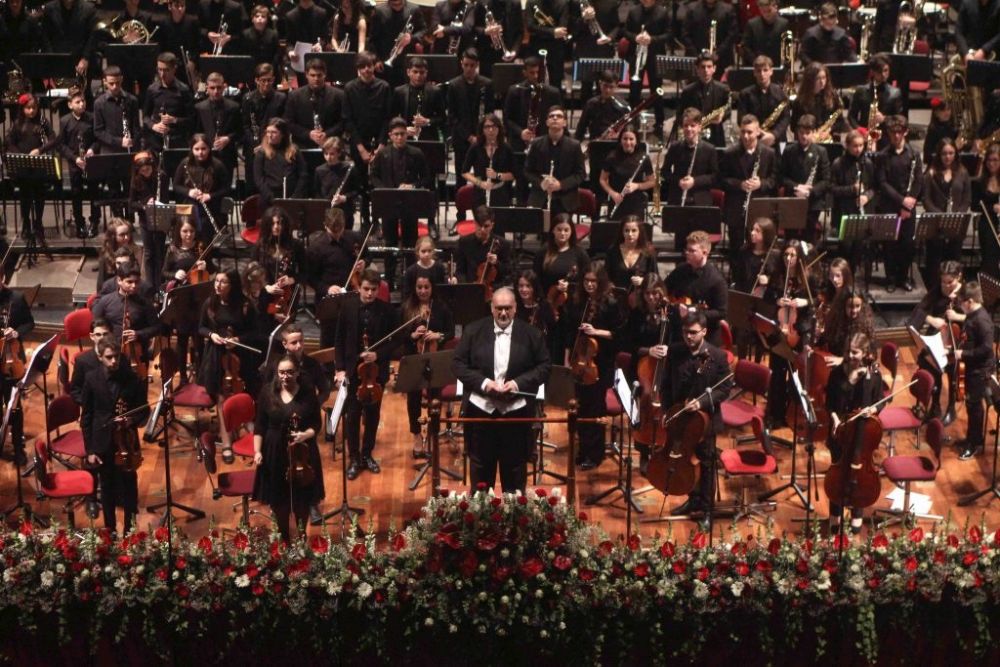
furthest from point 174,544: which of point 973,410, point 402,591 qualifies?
point 973,410

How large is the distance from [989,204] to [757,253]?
2544 mm

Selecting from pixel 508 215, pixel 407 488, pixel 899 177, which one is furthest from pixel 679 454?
pixel 899 177

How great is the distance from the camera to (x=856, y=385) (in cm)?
869

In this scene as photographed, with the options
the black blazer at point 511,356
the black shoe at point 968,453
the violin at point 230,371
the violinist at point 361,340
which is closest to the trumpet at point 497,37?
the violinist at point 361,340

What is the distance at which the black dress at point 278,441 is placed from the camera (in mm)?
8023

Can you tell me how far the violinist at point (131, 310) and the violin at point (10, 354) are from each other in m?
0.51

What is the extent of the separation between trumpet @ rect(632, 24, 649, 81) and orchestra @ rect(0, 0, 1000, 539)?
0.08ft

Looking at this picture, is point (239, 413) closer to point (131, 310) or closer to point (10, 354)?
point (131, 310)

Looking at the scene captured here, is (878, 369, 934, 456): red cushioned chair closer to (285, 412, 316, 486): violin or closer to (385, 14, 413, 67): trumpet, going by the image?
(285, 412, 316, 486): violin

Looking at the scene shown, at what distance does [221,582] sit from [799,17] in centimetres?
847

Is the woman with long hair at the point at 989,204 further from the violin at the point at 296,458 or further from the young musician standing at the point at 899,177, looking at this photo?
the violin at the point at 296,458

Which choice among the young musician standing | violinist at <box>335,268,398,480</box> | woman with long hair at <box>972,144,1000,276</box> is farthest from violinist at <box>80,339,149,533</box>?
woman with long hair at <box>972,144,1000,276</box>

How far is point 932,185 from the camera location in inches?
439

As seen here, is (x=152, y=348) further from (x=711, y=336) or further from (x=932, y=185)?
(x=932, y=185)
